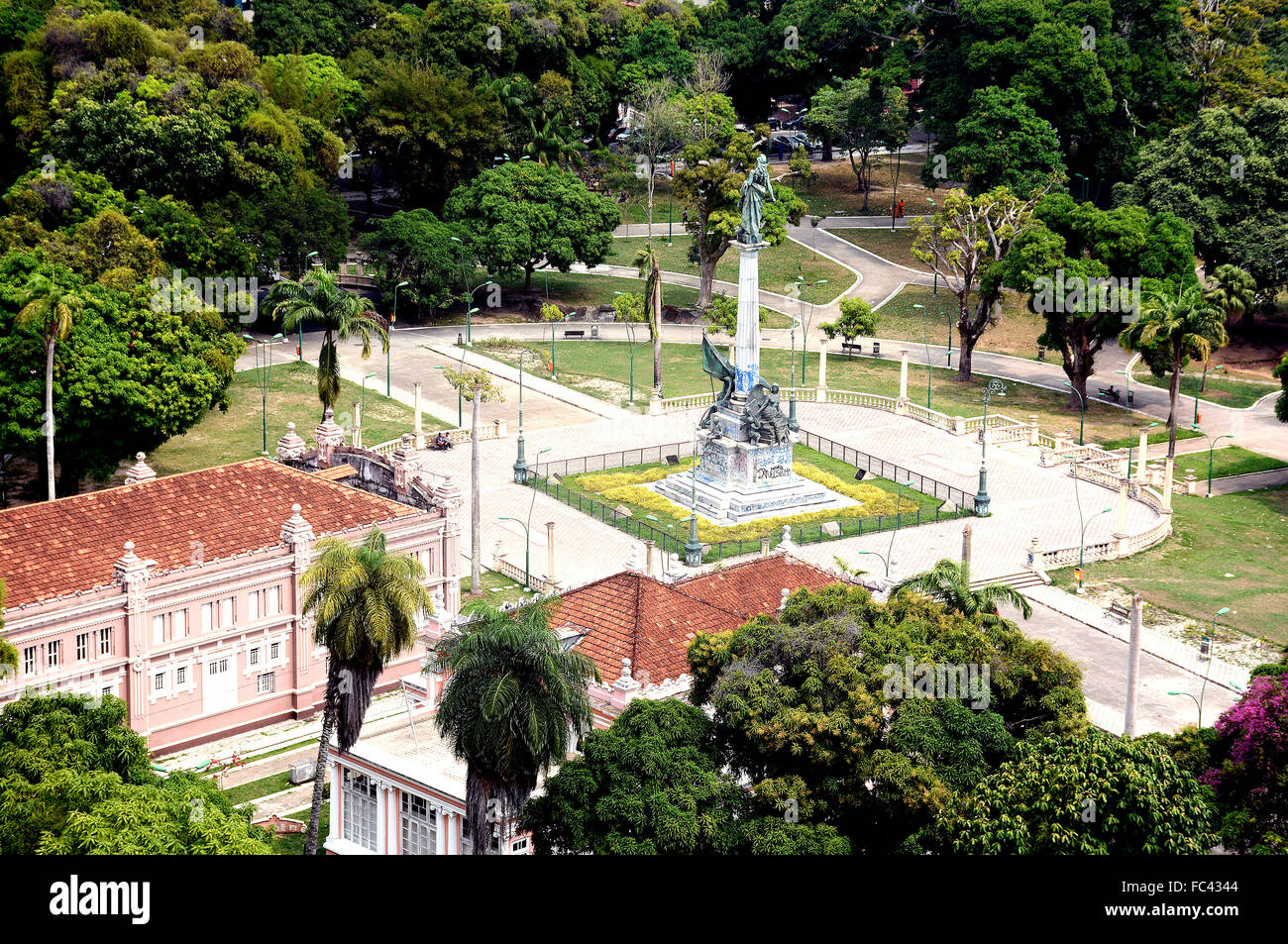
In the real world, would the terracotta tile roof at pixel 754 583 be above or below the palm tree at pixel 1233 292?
below

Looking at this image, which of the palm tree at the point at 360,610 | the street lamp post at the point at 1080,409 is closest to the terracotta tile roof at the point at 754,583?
the palm tree at the point at 360,610

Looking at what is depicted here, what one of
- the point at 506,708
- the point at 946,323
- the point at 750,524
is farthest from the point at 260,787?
the point at 946,323

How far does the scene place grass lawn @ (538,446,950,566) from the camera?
9081 cm

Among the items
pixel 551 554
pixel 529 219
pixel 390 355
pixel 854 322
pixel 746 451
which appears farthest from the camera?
pixel 529 219

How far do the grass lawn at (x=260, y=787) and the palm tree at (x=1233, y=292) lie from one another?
231 feet

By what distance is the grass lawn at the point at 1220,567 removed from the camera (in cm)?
8362

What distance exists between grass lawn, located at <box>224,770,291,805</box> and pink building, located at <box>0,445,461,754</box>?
4064 millimetres

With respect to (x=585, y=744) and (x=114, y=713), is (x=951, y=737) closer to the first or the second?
(x=585, y=744)

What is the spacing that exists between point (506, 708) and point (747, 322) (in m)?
47.9

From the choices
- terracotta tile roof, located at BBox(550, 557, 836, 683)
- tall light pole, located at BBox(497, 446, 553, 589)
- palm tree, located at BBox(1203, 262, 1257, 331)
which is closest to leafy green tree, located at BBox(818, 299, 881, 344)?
palm tree, located at BBox(1203, 262, 1257, 331)

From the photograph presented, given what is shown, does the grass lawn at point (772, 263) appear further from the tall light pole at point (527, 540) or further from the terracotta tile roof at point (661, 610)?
the terracotta tile roof at point (661, 610)

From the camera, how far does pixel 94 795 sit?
46.8 metres

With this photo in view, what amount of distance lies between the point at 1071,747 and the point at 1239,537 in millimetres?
50694

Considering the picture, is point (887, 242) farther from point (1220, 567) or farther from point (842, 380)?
point (1220, 567)
